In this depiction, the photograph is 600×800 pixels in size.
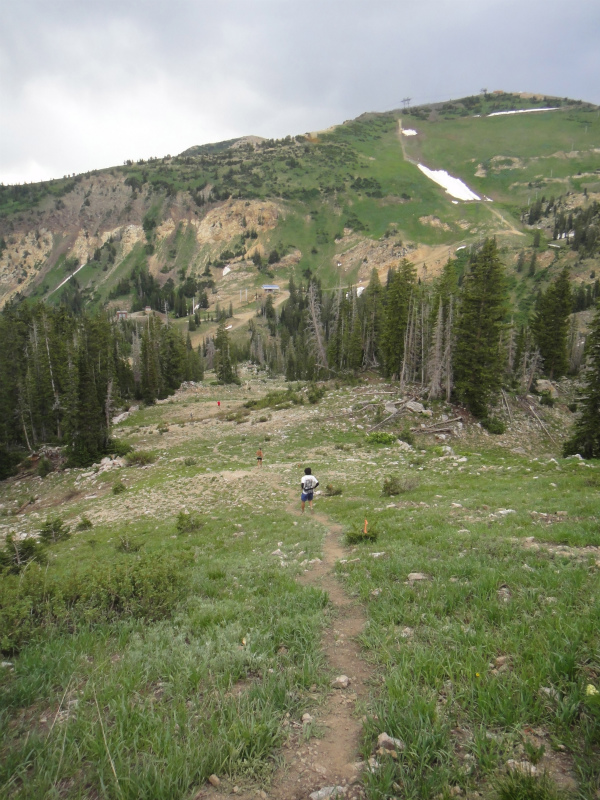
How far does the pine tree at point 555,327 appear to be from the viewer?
52.6 metres

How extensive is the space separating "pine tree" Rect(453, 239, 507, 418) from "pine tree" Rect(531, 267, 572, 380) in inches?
1058

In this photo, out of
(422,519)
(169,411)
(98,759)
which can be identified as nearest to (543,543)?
(422,519)

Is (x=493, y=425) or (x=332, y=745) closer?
(x=332, y=745)

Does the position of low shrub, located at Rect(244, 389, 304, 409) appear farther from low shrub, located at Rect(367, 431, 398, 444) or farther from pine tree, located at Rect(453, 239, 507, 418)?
pine tree, located at Rect(453, 239, 507, 418)

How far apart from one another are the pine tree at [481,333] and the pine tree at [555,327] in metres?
26.9

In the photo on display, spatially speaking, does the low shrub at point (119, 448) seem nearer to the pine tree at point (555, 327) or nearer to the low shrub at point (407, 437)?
the low shrub at point (407, 437)

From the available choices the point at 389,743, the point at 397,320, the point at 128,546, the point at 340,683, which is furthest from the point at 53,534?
the point at 397,320

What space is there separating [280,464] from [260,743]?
20272 millimetres

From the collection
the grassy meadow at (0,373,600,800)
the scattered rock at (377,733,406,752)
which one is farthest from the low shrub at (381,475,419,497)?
the scattered rock at (377,733,406,752)

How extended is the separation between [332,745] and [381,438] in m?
23.7

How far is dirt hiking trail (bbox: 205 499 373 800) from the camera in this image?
306 cm

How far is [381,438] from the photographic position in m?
26.6

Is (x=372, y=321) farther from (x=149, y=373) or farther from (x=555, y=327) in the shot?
(x=149, y=373)

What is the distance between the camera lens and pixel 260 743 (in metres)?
3.41
